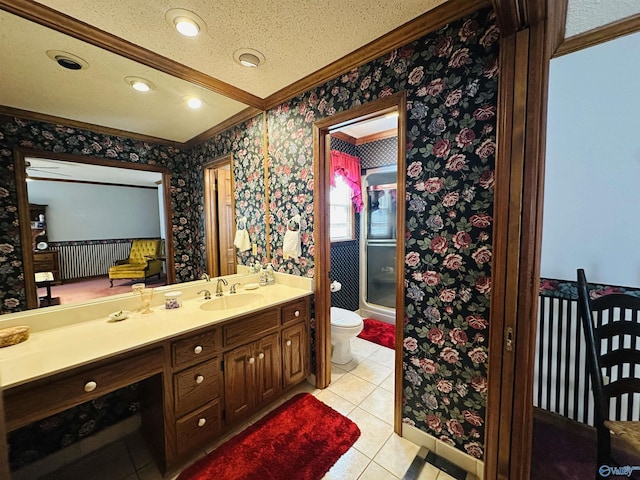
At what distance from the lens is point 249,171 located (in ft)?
8.03

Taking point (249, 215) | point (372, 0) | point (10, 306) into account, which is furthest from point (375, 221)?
point (10, 306)

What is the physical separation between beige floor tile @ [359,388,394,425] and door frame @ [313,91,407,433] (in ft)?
0.55

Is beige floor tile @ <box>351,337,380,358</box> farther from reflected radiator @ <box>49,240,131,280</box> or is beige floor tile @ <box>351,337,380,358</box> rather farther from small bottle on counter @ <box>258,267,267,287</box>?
reflected radiator @ <box>49,240,131,280</box>

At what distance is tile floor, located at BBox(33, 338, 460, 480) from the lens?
1.43 metres

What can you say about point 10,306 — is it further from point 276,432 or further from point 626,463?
point 626,463

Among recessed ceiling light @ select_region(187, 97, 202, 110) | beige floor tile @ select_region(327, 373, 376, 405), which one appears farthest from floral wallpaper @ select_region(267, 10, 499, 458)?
recessed ceiling light @ select_region(187, 97, 202, 110)

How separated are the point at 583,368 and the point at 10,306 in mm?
3415

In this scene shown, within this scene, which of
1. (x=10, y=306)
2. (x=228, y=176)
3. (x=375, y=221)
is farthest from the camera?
(x=375, y=221)

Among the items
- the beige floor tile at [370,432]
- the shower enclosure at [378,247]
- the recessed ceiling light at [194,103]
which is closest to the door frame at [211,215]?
the recessed ceiling light at [194,103]

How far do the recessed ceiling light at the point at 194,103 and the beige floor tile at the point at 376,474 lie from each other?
104 inches

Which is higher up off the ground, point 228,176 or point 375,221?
point 228,176

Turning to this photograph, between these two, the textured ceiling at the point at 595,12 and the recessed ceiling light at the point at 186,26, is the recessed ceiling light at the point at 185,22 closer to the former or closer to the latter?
the recessed ceiling light at the point at 186,26

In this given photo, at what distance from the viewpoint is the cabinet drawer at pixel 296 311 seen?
196 cm

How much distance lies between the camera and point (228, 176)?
2.51m
